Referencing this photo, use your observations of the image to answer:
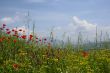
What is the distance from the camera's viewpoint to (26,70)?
26.0ft

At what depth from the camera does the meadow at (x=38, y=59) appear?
804 cm

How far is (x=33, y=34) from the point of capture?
11430 millimetres

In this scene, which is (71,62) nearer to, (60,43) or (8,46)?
(8,46)

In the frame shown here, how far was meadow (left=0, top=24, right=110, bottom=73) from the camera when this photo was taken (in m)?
8.04

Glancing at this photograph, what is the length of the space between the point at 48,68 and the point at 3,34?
397 centimetres

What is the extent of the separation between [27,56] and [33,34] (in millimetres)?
1870

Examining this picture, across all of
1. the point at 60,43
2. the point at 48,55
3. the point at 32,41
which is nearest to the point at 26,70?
the point at 48,55

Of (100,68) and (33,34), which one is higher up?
(33,34)

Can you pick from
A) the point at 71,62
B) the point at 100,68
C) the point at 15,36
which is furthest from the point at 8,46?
the point at 100,68

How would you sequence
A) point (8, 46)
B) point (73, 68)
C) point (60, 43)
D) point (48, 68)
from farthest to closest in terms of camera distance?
point (60, 43)
point (8, 46)
point (48, 68)
point (73, 68)

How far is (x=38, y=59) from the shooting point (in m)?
9.58

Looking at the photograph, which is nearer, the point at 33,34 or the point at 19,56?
the point at 19,56

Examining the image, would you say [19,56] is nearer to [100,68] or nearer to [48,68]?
[48,68]

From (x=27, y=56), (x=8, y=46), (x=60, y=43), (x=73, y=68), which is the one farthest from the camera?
(x=60, y=43)
